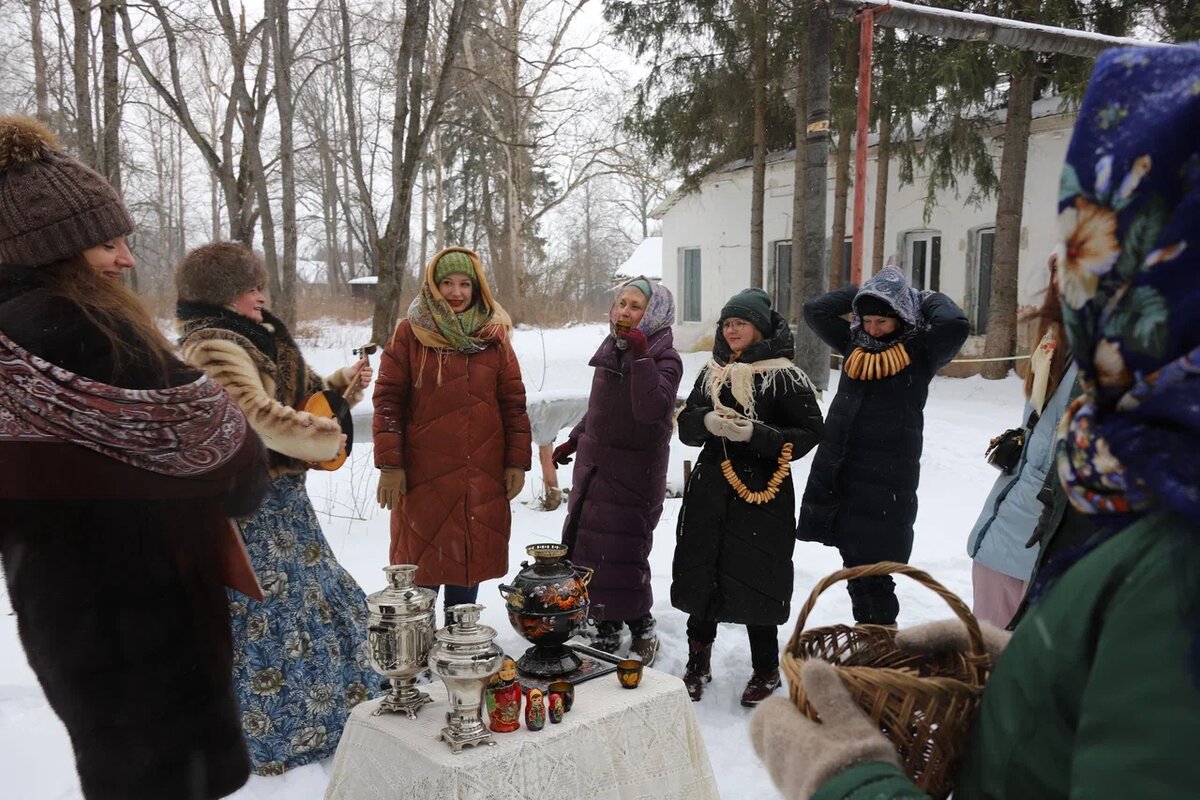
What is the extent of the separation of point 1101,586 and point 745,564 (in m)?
2.92

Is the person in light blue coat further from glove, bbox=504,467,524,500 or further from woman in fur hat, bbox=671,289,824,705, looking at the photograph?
glove, bbox=504,467,524,500

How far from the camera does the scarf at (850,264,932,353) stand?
3555 mm

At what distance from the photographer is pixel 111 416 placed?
5.58 feet

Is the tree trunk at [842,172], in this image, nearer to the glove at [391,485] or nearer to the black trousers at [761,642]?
the black trousers at [761,642]

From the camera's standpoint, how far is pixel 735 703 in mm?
3602


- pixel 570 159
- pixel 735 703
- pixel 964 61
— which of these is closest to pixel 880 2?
pixel 964 61

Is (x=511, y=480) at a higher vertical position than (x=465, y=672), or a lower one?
higher

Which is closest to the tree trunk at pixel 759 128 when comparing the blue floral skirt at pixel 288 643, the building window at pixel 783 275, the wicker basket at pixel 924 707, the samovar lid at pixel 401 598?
the building window at pixel 783 275

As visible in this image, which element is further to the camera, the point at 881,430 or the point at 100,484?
the point at 881,430

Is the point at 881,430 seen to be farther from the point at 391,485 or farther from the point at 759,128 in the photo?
the point at 759,128

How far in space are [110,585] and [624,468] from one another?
240 centimetres

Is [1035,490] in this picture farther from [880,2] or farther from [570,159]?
[570,159]

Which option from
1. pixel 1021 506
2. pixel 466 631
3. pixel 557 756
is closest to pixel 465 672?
pixel 466 631

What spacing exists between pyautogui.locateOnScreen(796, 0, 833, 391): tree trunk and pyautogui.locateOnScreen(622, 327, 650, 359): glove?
4956 millimetres
